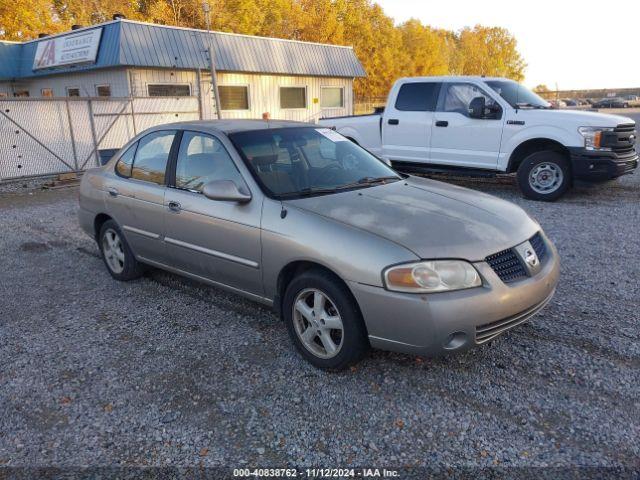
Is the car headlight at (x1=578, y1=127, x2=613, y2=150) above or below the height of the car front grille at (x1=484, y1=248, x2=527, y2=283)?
above

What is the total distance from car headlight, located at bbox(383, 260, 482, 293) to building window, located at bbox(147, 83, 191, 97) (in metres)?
15.7

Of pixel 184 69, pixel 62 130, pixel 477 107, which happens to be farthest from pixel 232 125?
pixel 184 69

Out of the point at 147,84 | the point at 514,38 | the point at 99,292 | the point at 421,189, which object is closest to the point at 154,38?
the point at 147,84

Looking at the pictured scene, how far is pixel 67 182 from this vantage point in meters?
12.6

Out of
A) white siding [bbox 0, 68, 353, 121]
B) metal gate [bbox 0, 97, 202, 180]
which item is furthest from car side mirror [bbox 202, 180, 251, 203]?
white siding [bbox 0, 68, 353, 121]

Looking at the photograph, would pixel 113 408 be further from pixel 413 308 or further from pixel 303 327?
pixel 413 308

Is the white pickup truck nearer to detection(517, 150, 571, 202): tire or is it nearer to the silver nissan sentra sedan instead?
detection(517, 150, 571, 202): tire

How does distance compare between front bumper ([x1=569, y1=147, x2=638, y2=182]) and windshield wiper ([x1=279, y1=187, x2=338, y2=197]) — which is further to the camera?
front bumper ([x1=569, y1=147, x2=638, y2=182])

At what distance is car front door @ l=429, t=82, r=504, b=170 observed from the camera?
869 centimetres

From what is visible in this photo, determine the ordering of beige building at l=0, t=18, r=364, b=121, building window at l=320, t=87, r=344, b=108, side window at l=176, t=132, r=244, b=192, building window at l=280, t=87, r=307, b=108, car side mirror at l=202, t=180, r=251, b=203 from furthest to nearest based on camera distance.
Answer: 1. building window at l=320, t=87, r=344, b=108
2. building window at l=280, t=87, r=307, b=108
3. beige building at l=0, t=18, r=364, b=121
4. side window at l=176, t=132, r=244, b=192
5. car side mirror at l=202, t=180, r=251, b=203

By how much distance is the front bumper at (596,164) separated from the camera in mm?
7930

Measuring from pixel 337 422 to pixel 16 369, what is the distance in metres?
2.36

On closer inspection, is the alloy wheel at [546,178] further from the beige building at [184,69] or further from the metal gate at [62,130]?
the beige building at [184,69]

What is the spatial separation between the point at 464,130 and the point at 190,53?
11463 mm
